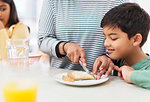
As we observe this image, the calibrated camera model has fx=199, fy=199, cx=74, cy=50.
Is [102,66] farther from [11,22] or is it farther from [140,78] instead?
[11,22]

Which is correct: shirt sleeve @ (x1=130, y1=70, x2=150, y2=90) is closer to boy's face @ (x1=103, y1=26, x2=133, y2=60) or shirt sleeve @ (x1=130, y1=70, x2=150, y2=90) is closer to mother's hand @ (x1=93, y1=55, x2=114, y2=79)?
mother's hand @ (x1=93, y1=55, x2=114, y2=79)

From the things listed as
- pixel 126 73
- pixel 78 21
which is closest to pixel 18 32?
pixel 78 21

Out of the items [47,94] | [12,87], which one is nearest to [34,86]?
[12,87]

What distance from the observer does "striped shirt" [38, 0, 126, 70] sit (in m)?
1.44

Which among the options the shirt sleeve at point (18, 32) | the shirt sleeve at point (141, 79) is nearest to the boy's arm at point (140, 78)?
the shirt sleeve at point (141, 79)

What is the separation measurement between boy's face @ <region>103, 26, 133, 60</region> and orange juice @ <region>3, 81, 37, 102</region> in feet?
2.41

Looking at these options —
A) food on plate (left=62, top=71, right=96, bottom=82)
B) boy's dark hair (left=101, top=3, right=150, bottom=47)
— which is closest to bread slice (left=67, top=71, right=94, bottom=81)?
food on plate (left=62, top=71, right=96, bottom=82)

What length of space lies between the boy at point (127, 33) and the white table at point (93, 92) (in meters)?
0.29

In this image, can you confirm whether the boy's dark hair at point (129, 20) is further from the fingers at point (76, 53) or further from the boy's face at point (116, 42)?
the fingers at point (76, 53)

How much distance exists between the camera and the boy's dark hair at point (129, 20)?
125 cm

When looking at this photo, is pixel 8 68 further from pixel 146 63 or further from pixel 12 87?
pixel 146 63

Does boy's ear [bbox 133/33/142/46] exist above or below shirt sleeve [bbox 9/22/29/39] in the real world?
above

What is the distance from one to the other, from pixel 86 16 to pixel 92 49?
24 cm

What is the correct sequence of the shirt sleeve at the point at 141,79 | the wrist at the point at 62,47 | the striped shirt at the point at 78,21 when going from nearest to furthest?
the shirt sleeve at the point at 141,79 < the wrist at the point at 62,47 < the striped shirt at the point at 78,21
